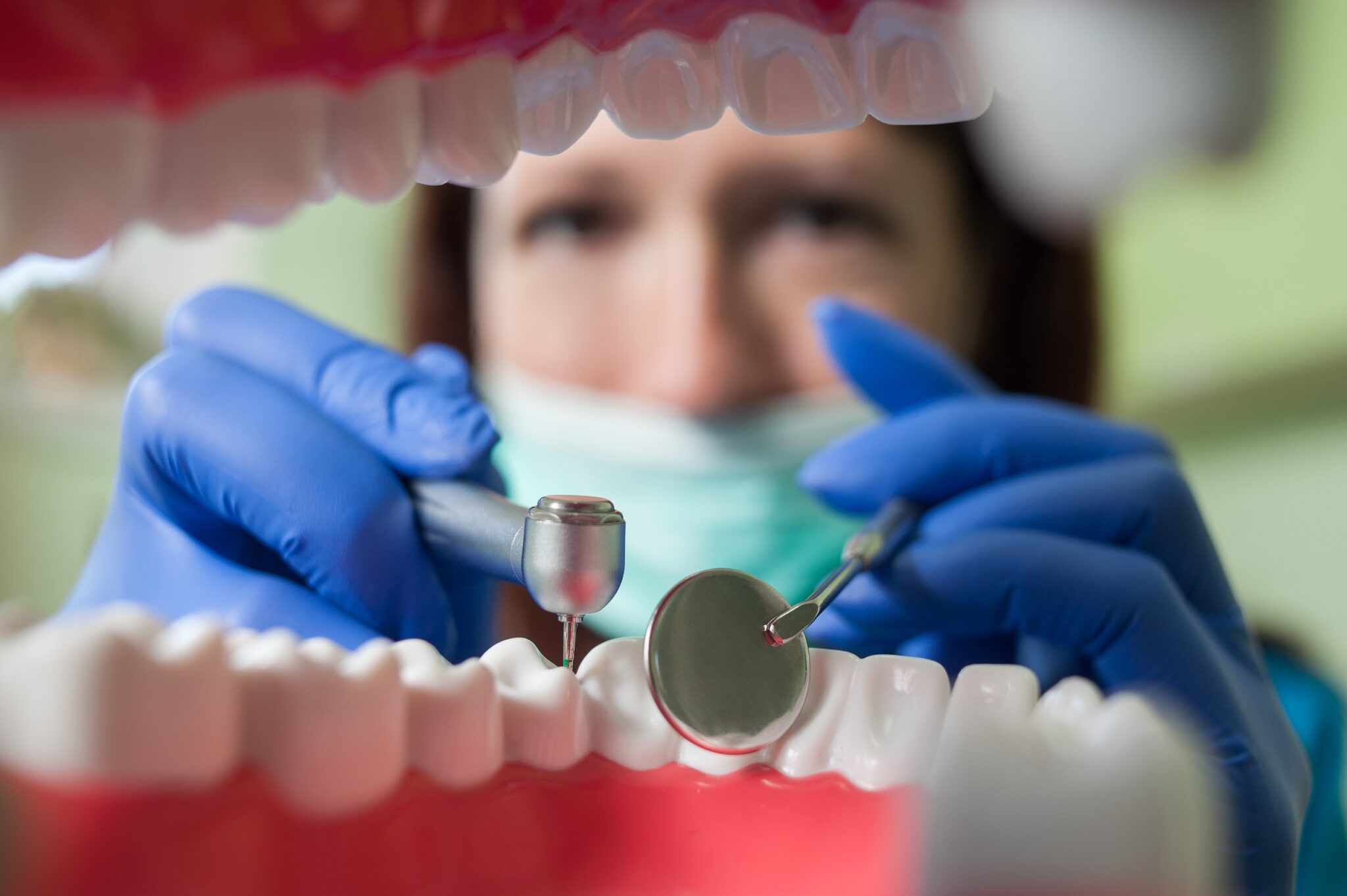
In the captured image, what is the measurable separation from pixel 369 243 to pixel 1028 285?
1.36 metres

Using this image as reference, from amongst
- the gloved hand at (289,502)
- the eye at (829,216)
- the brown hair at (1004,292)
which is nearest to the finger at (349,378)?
the gloved hand at (289,502)

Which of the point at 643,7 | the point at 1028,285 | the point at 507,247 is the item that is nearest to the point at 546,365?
the point at 507,247

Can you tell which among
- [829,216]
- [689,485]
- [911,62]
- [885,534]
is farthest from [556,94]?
[829,216]

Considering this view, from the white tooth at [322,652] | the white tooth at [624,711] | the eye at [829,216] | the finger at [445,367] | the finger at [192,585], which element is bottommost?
the finger at [192,585]

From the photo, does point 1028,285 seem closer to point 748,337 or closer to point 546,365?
point 748,337

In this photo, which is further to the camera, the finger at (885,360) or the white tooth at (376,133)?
the finger at (885,360)

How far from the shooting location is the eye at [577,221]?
1.24m

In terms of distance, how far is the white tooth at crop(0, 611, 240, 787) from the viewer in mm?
297

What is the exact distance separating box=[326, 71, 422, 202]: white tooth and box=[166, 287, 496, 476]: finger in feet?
0.60

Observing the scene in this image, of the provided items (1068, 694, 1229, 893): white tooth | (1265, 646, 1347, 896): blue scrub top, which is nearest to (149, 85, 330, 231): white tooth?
(1068, 694, 1229, 893): white tooth

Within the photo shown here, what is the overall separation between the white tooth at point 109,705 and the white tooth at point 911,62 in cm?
35

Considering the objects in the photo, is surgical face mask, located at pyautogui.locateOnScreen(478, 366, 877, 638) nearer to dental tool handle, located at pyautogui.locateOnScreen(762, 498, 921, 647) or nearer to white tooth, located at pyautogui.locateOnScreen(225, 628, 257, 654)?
dental tool handle, located at pyautogui.locateOnScreen(762, 498, 921, 647)

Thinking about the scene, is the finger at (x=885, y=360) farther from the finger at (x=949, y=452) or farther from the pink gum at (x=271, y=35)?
the pink gum at (x=271, y=35)

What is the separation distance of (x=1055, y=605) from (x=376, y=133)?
0.48m
